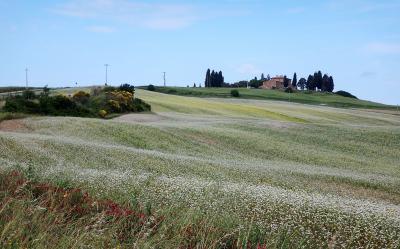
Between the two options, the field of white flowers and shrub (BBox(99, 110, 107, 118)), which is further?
shrub (BBox(99, 110, 107, 118))

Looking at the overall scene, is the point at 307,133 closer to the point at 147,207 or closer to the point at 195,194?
the point at 195,194

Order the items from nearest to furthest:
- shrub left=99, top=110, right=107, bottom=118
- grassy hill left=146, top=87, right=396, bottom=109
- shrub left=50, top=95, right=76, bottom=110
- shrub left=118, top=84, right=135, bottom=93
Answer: shrub left=50, top=95, right=76, bottom=110 → shrub left=99, top=110, right=107, bottom=118 → shrub left=118, top=84, right=135, bottom=93 → grassy hill left=146, top=87, right=396, bottom=109

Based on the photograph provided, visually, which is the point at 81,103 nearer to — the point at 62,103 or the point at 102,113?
the point at 102,113

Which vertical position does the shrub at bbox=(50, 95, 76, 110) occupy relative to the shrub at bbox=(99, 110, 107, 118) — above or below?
above

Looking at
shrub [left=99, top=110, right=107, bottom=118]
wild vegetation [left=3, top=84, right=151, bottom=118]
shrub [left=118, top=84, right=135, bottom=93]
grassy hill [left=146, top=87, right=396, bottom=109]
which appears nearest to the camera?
wild vegetation [left=3, top=84, right=151, bottom=118]

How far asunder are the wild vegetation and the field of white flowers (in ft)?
13.1

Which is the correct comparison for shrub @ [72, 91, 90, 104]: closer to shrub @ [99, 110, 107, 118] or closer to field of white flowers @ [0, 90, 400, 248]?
shrub @ [99, 110, 107, 118]

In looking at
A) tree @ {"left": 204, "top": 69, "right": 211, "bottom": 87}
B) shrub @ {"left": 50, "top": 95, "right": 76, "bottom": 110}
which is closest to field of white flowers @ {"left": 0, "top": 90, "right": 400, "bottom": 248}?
shrub @ {"left": 50, "top": 95, "right": 76, "bottom": 110}

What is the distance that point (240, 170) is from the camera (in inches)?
956

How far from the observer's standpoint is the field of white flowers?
11.5 metres

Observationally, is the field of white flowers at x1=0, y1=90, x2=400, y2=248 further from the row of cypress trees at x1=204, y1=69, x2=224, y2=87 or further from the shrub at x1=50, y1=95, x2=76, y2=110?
the row of cypress trees at x1=204, y1=69, x2=224, y2=87

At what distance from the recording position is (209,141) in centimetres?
3928

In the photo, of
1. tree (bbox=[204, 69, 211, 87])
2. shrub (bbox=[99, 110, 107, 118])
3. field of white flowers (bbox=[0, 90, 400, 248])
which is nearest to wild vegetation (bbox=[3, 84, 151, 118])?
shrub (bbox=[99, 110, 107, 118])

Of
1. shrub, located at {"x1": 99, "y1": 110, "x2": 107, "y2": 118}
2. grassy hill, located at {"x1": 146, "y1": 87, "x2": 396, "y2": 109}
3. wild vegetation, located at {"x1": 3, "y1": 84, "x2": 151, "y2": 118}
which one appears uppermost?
wild vegetation, located at {"x1": 3, "y1": 84, "x2": 151, "y2": 118}
